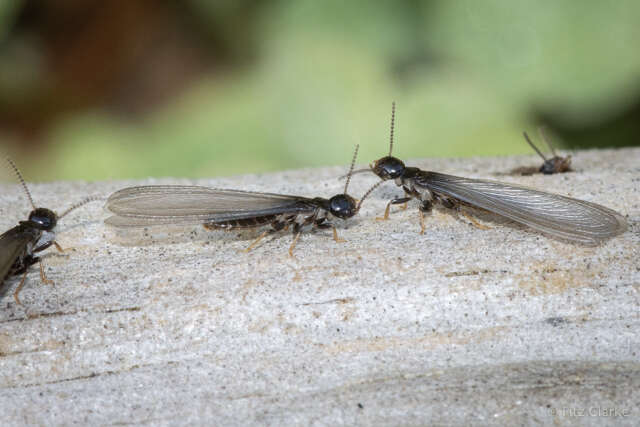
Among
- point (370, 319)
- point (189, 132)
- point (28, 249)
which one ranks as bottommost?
point (370, 319)

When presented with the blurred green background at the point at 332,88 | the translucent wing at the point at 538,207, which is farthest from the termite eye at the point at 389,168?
the blurred green background at the point at 332,88

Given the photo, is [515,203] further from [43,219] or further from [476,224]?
[43,219]

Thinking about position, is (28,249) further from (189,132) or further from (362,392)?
(189,132)

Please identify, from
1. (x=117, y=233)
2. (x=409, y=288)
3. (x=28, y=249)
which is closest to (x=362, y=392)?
(x=409, y=288)

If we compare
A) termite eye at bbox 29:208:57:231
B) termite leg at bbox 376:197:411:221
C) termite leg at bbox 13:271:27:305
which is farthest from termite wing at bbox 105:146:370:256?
termite leg at bbox 13:271:27:305

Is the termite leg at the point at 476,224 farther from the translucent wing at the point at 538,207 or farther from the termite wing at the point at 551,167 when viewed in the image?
the termite wing at the point at 551,167

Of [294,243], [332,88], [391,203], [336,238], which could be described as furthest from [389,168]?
[332,88]
